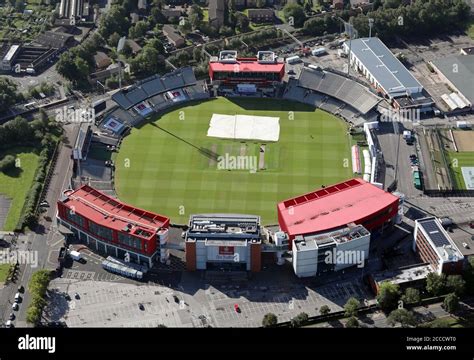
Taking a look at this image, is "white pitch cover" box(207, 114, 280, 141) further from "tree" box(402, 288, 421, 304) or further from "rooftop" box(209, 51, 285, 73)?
"tree" box(402, 288, 421, 304)

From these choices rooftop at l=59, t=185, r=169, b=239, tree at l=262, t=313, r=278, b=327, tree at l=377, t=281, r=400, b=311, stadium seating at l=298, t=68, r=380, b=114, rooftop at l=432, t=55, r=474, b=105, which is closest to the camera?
tree at l=262, t=313, r=278, b=327

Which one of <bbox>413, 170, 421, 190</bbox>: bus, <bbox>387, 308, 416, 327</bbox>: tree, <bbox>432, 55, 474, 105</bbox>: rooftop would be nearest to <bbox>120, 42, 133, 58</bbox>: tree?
<bbox>432, 55, 474, 105</bbox>: rooftop

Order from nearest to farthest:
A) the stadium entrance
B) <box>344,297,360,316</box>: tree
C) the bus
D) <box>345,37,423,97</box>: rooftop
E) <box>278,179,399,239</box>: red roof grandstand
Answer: <box>344,297,360,316</box>: tree → the stadium entrance → <box>278,179,399,239</box>: red roof grandstand → the bus → <box>345,37,423,97</box>: rooftop

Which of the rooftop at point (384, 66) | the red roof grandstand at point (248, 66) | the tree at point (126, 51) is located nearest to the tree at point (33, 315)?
the red roof grandstand at point (248, 66)

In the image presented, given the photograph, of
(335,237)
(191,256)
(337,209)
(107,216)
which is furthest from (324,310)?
(107,216)

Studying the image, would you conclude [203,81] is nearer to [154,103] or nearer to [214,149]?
[154,103]

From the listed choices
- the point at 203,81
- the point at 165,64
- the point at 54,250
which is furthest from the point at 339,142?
the point at 54,250
